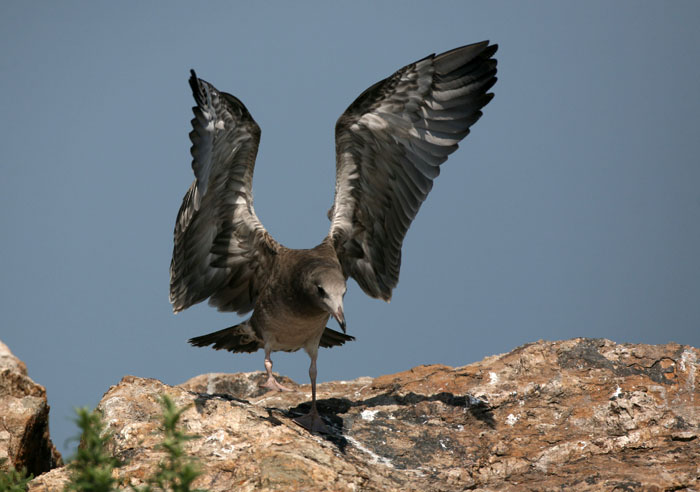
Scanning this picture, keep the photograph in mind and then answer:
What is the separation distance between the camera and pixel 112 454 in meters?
4.29

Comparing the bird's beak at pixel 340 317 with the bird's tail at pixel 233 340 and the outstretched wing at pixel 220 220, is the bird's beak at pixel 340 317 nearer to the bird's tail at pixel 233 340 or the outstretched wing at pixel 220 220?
the outstretched wing at pixel 220 220

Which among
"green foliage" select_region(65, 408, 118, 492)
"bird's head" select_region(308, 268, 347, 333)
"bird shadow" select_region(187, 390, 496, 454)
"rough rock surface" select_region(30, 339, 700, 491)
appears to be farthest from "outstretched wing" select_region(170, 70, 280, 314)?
"green foliage" select_region(65, 408, 118, 492)

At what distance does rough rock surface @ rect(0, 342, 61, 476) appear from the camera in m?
5.18

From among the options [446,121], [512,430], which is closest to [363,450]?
[512,430]

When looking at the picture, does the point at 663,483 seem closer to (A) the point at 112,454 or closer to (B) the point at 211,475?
(B) the point at 211,475

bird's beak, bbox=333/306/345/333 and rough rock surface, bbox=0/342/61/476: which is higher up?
bird's beak, bbox=333/306/345/333

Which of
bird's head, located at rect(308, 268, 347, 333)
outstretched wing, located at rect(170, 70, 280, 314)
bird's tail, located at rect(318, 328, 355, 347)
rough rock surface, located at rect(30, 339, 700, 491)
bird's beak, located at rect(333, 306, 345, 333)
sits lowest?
rough rock surface, located at rect(30, 339, 700, 491)

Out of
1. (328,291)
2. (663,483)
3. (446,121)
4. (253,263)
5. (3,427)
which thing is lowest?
(663,483)

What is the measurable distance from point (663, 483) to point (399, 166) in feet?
12.4

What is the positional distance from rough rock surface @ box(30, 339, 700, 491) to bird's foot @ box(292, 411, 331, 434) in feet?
0.37

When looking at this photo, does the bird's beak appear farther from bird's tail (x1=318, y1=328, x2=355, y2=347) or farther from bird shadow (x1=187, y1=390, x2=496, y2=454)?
bird's tail (x1=318, y1=328, x2=355, y2=347)

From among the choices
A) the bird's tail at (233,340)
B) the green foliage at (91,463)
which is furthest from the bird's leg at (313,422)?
the green foliage at (91,463)

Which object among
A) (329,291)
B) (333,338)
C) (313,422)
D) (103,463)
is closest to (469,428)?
(313,422)

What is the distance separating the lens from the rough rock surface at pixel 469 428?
428 centimetres
